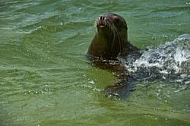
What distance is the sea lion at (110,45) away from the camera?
6584 mm

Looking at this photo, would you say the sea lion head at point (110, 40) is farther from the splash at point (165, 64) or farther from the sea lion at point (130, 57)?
the splash at point (165, 64)

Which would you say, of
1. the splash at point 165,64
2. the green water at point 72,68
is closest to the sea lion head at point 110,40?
the green water at point 72,68

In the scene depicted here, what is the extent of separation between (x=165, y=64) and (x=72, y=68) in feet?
4.01

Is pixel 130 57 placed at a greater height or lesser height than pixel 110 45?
lesser

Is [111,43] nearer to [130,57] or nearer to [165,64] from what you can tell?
[130,57]

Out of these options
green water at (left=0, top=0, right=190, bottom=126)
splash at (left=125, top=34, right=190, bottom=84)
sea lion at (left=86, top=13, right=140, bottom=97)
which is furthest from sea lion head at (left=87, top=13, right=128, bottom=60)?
splash at (left=125, top=34, right=190, bottom=84)

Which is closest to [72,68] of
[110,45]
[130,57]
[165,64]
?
[110,45]

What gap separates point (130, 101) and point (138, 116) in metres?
0.43

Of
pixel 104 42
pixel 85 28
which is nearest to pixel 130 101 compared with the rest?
pixel 104 42

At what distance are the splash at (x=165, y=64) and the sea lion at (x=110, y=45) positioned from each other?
8.0 inches

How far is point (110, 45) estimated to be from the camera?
6895mm

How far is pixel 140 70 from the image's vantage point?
637cm

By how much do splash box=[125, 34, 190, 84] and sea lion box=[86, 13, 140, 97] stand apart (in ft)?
0.67

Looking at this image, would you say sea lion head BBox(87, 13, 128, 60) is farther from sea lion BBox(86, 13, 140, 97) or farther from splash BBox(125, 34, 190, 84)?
splash BBox(125, 34, 190, 84)
